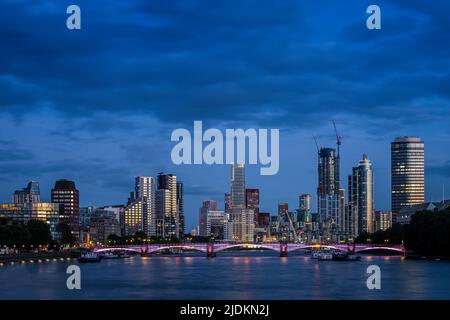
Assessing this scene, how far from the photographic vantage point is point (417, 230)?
459 ft

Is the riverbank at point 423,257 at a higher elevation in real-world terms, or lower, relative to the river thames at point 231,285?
lower

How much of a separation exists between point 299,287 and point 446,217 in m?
58.1

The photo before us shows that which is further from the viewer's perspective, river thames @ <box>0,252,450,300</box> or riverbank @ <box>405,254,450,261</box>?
riverbank @ <box>405,254,450,261</box>

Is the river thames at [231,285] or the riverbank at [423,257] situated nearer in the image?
the river thames at [231,285]

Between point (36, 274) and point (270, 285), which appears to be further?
point (36, 274)

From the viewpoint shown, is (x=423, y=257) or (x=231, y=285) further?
A: (x=423, y=257)

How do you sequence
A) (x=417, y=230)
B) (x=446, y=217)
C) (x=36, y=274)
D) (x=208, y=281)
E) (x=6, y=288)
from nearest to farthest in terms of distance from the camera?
(x=6, y=288) → (x=208, y=281) → (x=36, y=274) → (x=446, y=217) → (x=417, y=230)

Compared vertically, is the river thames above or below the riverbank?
above

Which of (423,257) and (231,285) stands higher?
(231,285)
